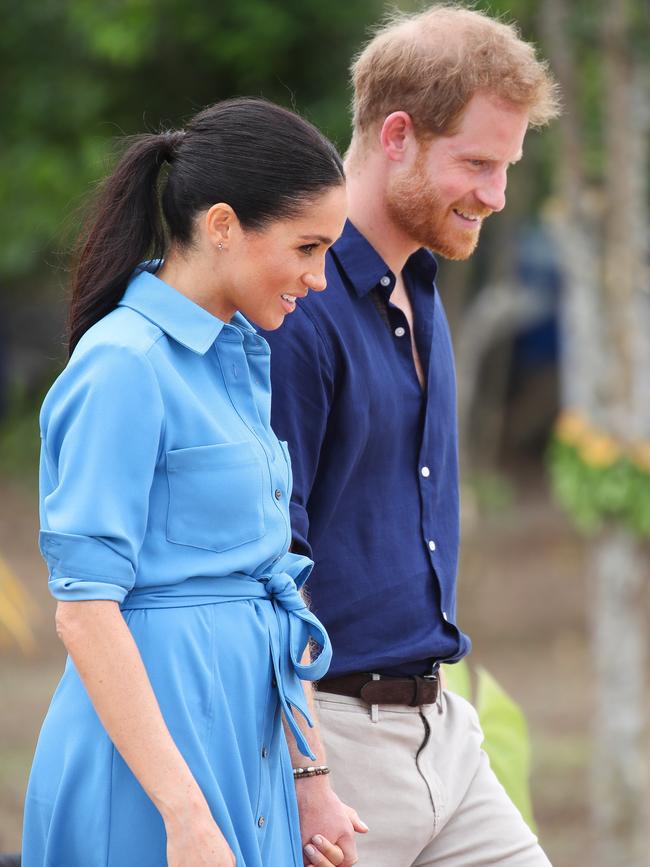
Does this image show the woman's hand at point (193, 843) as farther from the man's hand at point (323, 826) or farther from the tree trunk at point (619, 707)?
the tree trunk at point (619, 707)

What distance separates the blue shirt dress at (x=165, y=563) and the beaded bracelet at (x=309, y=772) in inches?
4.6

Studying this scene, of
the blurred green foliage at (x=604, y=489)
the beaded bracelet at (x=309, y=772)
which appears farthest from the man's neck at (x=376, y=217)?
the blurred green foliage at (x=604, y=489)

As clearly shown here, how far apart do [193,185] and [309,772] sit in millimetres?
896

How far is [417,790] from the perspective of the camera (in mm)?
2377

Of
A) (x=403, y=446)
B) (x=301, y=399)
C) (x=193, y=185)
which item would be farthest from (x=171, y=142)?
(x=403, y=446)

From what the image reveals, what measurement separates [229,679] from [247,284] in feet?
1.81

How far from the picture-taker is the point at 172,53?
359 inches

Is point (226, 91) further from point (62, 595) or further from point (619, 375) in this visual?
point (62, 595)

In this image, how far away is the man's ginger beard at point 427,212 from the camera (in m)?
2.38

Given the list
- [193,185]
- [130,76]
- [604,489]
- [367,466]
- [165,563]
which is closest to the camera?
[165,563]

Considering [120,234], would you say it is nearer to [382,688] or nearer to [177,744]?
[177,744]

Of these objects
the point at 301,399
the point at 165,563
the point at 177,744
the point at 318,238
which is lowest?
the point at 177,744

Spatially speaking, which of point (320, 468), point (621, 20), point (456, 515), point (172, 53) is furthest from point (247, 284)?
point (172, 53)

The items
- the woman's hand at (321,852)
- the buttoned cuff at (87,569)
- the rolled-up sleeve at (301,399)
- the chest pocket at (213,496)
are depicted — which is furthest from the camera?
the rolled-up sleeve at (301,399)
